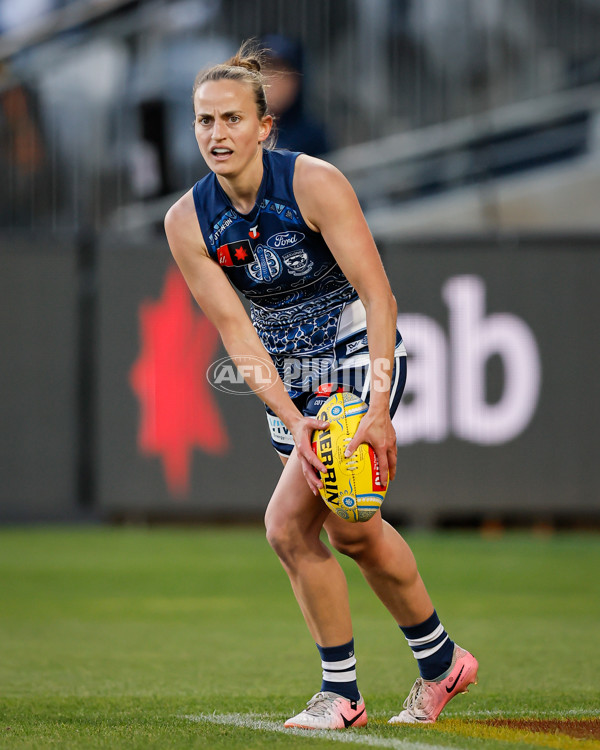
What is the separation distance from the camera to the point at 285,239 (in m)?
4.37

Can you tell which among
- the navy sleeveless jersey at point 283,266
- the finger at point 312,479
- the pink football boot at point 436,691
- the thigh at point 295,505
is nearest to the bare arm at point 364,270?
the navy sleeveless jersey at point 283,266

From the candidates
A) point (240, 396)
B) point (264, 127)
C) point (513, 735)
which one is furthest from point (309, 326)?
point (240, 396)

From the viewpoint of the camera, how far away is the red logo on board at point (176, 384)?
1114 centimetres

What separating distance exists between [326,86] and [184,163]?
5.76ft

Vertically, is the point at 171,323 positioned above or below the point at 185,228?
below

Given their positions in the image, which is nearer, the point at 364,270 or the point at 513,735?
the point at 513,735

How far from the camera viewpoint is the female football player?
169 inches

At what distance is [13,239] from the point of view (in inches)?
452

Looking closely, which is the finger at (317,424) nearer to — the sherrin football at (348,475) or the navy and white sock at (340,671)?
the sherrin football at (348,475)

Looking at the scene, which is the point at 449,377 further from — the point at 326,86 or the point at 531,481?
the point at 326,86

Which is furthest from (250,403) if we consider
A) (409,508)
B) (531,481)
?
(531,481)

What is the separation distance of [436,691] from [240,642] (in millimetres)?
2175

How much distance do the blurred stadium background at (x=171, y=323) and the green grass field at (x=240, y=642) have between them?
476 mm

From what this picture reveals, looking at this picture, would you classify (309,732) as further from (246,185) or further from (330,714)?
(246,185)
